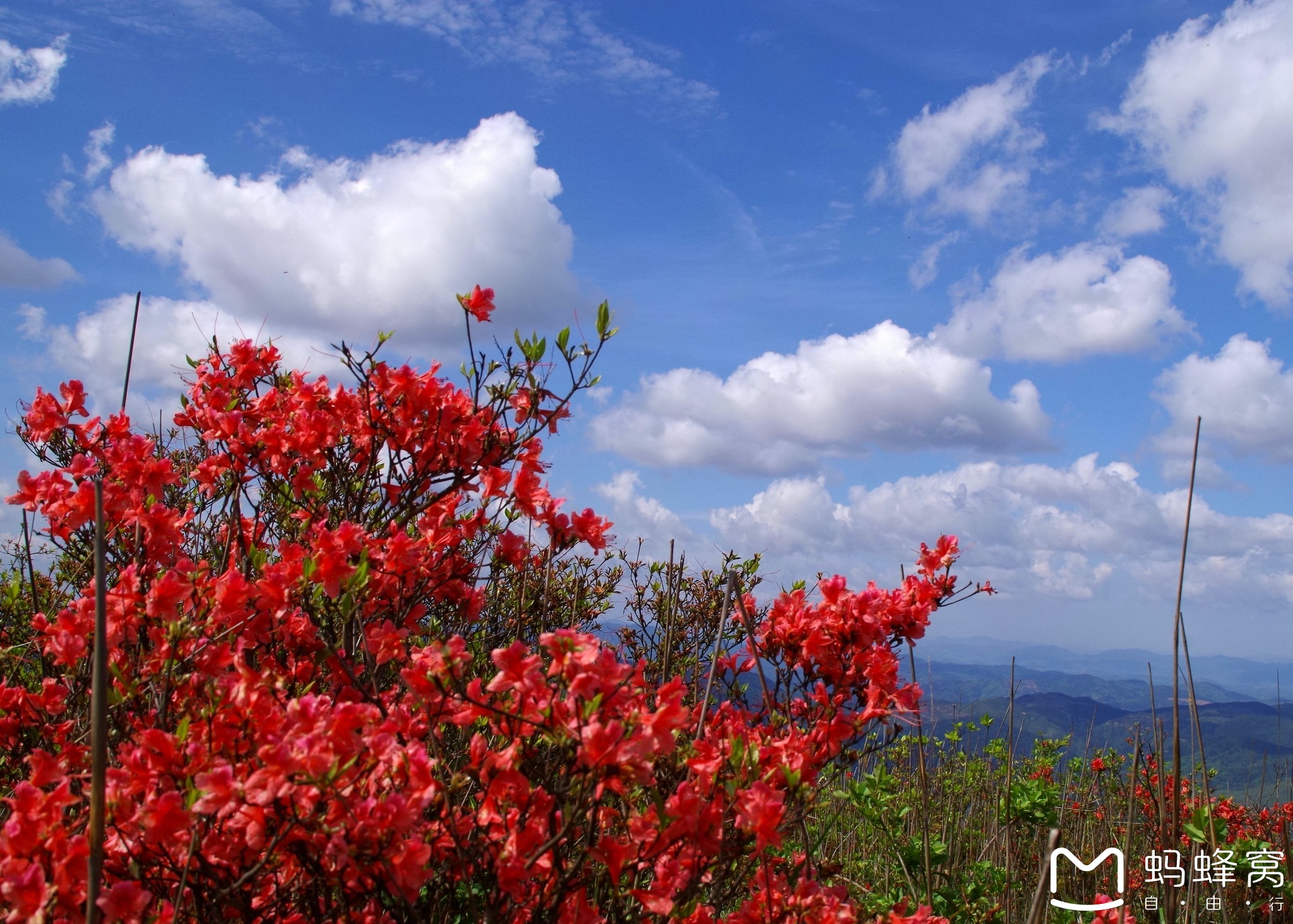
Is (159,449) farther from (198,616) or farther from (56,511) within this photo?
(198,616)

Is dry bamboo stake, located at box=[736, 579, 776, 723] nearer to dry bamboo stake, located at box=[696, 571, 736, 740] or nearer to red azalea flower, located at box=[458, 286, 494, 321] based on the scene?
dry bamboo stake, located at box=[696, 571, 736, 740]

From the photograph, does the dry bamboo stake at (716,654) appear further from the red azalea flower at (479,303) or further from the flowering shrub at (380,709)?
the red azalea flower at (479,303)

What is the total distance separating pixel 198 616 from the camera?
5.59ft

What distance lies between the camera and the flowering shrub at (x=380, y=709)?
121 centimetres

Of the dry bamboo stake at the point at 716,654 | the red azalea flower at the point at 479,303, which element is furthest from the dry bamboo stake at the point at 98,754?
the red azalea flower at the point at 479,303

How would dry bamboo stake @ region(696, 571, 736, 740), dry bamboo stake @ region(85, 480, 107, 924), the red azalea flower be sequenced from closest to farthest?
dry bamboo stake @ region(85, 480, 107, 924) < dry bamboo stake @ region(696, 571, 736, 740) < the red azalea flower

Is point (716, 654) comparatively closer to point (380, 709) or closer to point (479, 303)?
point (380, 709)

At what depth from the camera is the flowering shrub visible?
1.21 m

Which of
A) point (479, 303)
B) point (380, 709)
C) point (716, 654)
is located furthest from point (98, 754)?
point (479, 303)

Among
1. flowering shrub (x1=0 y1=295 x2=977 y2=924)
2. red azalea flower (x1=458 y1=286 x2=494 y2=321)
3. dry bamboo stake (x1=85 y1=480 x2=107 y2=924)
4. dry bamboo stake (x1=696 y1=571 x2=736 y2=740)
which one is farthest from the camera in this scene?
red azalea flower (x1=458 y1=286 x2=494 y2=321)

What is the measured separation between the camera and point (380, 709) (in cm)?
157

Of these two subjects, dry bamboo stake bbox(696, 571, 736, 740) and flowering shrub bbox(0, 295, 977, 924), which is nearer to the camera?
flowering shrub bbox(0, 295, 977, 924)

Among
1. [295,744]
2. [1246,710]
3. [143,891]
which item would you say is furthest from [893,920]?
[1246,710]

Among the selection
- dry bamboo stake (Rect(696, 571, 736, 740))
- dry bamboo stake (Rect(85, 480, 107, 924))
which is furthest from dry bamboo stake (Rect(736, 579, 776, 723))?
dry bamboo stake (Rect(85, 480, 107, 924))
